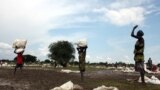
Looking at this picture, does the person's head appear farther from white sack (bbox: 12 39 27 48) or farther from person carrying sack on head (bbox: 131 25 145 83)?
white sack (bbox: 12 39 27 48)

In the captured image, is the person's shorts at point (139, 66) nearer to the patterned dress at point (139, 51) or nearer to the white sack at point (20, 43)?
the patterned dress at point (139, 51)

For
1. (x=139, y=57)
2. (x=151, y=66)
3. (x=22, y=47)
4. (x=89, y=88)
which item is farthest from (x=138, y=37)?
(x=151, y=66)

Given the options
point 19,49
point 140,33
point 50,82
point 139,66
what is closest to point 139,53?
point 139,66

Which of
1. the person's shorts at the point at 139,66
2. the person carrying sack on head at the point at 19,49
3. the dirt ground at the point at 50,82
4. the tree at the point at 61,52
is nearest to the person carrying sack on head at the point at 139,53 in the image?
the person's shorts at the point at 139,66

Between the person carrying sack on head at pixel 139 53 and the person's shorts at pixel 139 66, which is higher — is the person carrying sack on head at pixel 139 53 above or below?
above

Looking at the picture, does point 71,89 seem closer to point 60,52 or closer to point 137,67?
point 137,67

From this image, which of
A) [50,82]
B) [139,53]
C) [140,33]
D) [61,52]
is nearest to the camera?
[140,33]

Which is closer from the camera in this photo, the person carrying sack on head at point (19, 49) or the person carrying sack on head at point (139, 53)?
the person carrying sack on head at point (139, 53)

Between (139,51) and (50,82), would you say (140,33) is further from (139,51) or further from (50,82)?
(50,82)

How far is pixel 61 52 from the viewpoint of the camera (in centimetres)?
10462

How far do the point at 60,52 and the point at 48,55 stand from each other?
3898 millimetres

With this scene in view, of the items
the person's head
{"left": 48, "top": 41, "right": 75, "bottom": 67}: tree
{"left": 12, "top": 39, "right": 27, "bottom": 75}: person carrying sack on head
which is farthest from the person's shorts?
{"left": 48, "top": 41, "right": 75, "bottom": 67}: tree

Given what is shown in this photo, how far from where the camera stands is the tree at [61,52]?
105 metres

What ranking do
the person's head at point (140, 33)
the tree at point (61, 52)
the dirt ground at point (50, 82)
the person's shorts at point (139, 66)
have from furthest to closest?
the tree at point (61, 52), the person's shorts at point (139, 66), the person's head at point (140, 33), the dirt ground at point (50, 82)
